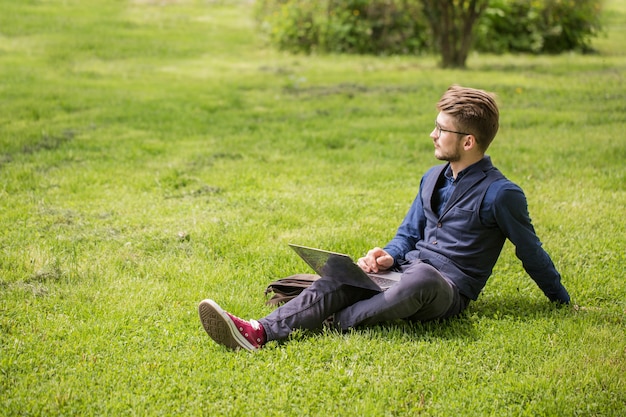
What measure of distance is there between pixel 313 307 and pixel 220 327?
52 cm

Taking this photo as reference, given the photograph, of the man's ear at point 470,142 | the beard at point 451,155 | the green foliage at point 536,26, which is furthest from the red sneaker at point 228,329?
the green foliage at point 536,26

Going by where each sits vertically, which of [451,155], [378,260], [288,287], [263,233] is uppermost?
[451,155]

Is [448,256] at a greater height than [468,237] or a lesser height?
lesser

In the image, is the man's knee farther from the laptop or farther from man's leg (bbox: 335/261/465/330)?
the laptop

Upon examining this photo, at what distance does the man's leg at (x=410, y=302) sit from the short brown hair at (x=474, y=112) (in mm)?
813

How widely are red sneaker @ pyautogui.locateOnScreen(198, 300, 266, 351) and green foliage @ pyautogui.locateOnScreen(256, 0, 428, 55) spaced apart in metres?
13.1

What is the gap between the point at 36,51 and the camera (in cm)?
1397

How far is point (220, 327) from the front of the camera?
148 inches

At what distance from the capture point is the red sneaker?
3729 mm

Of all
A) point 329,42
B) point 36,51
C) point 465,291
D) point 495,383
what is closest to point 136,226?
point 465,291

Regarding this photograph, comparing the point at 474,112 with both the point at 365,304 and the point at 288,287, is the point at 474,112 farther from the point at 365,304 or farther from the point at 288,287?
the point at 288,287

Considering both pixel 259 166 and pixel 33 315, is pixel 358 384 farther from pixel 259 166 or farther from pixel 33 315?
pixel 259 166

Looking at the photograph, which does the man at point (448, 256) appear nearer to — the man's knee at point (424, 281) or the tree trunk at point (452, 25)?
the man's knee at point (424, 281)

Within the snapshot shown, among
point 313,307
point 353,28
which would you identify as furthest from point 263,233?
point 353,28
